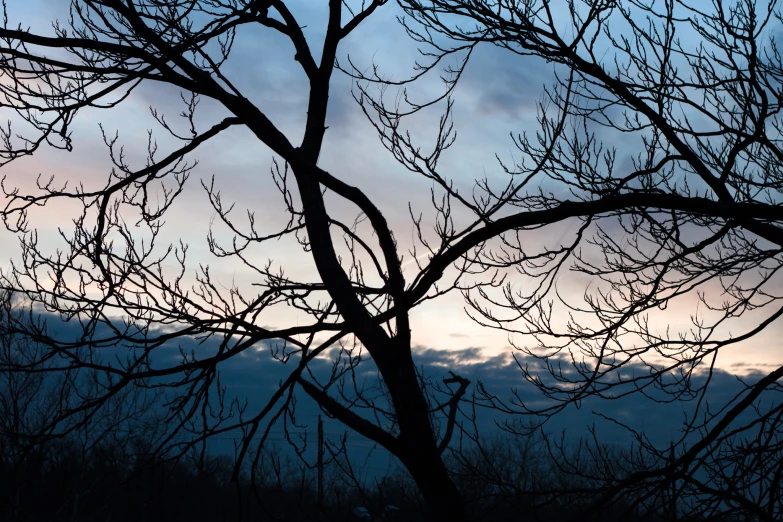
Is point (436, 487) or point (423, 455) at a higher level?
point (423, 455)

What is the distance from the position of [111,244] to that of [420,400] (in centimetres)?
243

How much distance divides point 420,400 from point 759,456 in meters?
2.30

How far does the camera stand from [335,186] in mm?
4594

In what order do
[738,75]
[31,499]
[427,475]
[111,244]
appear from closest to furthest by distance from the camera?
[427,475] < [111,244] < [738,75] < [31,499]

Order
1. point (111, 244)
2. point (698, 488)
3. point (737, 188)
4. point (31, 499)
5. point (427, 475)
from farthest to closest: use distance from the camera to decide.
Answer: point (31, 499) < point (737, 188) < point (111, 244) < point (698, 488) < point (427, 475)

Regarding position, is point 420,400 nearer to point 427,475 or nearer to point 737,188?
point 427,475

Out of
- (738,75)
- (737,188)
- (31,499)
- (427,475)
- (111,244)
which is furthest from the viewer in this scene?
(31,499)

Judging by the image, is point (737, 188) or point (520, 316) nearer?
point (520, 316)

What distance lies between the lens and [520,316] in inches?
192

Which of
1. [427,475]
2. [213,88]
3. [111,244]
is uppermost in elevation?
[213,88]

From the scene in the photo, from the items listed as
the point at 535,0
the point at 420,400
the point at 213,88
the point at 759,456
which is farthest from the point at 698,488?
the point at 213,88

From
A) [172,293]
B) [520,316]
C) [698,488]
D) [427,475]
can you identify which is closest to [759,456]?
[698,488]

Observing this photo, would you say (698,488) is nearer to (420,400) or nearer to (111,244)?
(420,400)

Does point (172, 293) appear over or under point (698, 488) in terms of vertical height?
over
